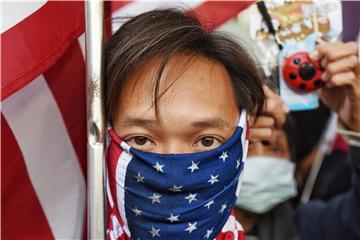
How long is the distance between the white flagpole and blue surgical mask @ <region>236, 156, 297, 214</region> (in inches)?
47.0

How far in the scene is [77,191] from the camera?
1.75 m

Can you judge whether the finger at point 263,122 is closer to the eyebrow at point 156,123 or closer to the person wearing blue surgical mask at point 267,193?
the eyebrow at point 156,123

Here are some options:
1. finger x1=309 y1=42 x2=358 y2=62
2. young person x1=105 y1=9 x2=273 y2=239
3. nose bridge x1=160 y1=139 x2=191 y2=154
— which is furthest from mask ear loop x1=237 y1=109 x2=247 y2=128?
finger x1=309 y1=42 x2=358 y2=62

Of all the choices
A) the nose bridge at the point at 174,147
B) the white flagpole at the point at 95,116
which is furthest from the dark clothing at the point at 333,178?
the white flagpole at the point at 95,116

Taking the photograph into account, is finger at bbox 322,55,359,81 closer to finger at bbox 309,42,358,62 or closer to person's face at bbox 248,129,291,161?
finger at bbox 309,42,358,62

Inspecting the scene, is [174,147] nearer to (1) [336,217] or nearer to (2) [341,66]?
(2) [341,66]

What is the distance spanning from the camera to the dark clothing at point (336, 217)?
83.7 inches

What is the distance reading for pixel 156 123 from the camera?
1407 mm

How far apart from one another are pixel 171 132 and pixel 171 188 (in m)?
0.12

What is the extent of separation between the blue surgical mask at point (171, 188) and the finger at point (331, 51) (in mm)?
376

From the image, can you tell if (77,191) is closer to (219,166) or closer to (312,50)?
(219,166)

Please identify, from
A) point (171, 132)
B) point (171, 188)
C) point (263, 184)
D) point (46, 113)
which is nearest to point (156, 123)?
point (171, 132)

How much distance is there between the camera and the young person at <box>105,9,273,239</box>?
1.41 meters

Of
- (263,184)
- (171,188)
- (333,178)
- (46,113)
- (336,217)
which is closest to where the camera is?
(171,188)
